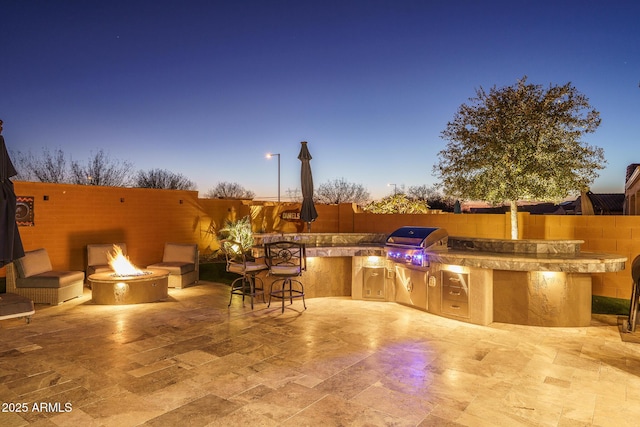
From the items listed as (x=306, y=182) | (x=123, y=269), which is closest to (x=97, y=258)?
(x=123, y=269)

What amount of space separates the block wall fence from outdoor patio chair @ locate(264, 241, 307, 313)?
4.39 m

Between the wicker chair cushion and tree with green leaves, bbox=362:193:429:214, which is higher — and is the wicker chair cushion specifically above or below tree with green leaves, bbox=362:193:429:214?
below

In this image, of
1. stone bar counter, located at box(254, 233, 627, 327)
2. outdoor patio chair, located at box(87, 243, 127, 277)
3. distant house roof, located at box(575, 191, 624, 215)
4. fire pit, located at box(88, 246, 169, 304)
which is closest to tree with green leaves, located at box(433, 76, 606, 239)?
stone bar counter, located at box(254, 233, 627, 327)

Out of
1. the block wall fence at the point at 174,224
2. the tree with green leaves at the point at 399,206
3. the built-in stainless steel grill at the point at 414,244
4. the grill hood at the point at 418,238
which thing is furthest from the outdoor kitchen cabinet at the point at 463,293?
the tree with green leaves at the point at 399,206

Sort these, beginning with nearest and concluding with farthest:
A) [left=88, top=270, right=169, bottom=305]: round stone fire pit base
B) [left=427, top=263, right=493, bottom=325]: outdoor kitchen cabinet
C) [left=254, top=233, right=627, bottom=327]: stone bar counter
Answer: [left=254, top=233, right=627, bottom=327]: stone bar counter
[left=427, top=263, right=493, bottom=325]: outdoor kitchen cabinet
[left=88, top=270, right=169, bottom=305]: round stone fire pit base

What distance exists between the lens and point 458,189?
345 inches

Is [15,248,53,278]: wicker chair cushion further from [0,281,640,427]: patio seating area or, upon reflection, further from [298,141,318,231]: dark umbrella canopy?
[298,141,318,231]: dark umbrella canopy

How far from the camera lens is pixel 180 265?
8430 millimetres

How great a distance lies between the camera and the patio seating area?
297cm

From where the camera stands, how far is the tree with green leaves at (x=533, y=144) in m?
7.62

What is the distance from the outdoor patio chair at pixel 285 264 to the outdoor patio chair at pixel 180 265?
242 cm

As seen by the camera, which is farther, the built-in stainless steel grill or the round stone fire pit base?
the round stone fire pit base

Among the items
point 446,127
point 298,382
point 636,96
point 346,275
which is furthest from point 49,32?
point 636,96

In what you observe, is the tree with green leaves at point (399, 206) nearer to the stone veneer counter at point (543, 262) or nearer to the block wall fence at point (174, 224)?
the block wall fence at point (174, 224)
